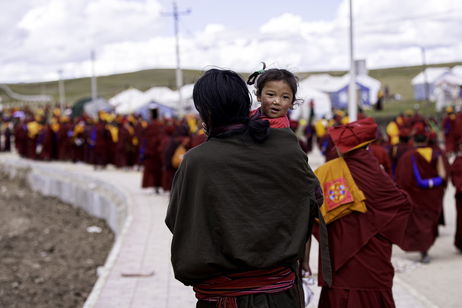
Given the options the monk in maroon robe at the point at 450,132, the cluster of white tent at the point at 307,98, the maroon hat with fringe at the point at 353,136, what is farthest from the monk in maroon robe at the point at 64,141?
the maroon hat with fringe at the point at 353,136

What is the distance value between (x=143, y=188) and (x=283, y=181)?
1469 centimetres

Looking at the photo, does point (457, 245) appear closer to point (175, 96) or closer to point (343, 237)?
point (343, 237)

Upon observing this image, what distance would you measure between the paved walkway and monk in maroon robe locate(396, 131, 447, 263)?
373mm

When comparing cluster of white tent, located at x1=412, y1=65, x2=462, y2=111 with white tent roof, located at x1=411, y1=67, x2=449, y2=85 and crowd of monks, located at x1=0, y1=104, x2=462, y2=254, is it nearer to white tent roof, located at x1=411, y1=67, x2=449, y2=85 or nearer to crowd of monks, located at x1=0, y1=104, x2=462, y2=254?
white tent roof, located at x1=411, y1=67, x2=449, y2=85

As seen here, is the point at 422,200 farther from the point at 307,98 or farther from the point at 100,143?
the point at 307,98

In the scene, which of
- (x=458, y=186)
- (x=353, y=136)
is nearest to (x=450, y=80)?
(x=458, y=186)

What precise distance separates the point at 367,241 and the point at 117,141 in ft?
66.8

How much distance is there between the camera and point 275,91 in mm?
4297

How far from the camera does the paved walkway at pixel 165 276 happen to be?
7.11 m

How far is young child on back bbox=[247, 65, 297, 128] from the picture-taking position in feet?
13.9

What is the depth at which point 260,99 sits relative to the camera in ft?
14.2

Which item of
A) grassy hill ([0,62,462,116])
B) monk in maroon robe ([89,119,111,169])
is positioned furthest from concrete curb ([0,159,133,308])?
grassy hill ([0,62,462,116])

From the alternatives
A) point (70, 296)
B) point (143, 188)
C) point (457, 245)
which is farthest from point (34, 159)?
point (457, 245)

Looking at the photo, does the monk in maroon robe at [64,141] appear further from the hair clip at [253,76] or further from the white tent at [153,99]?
the hair clip at [253,76]
